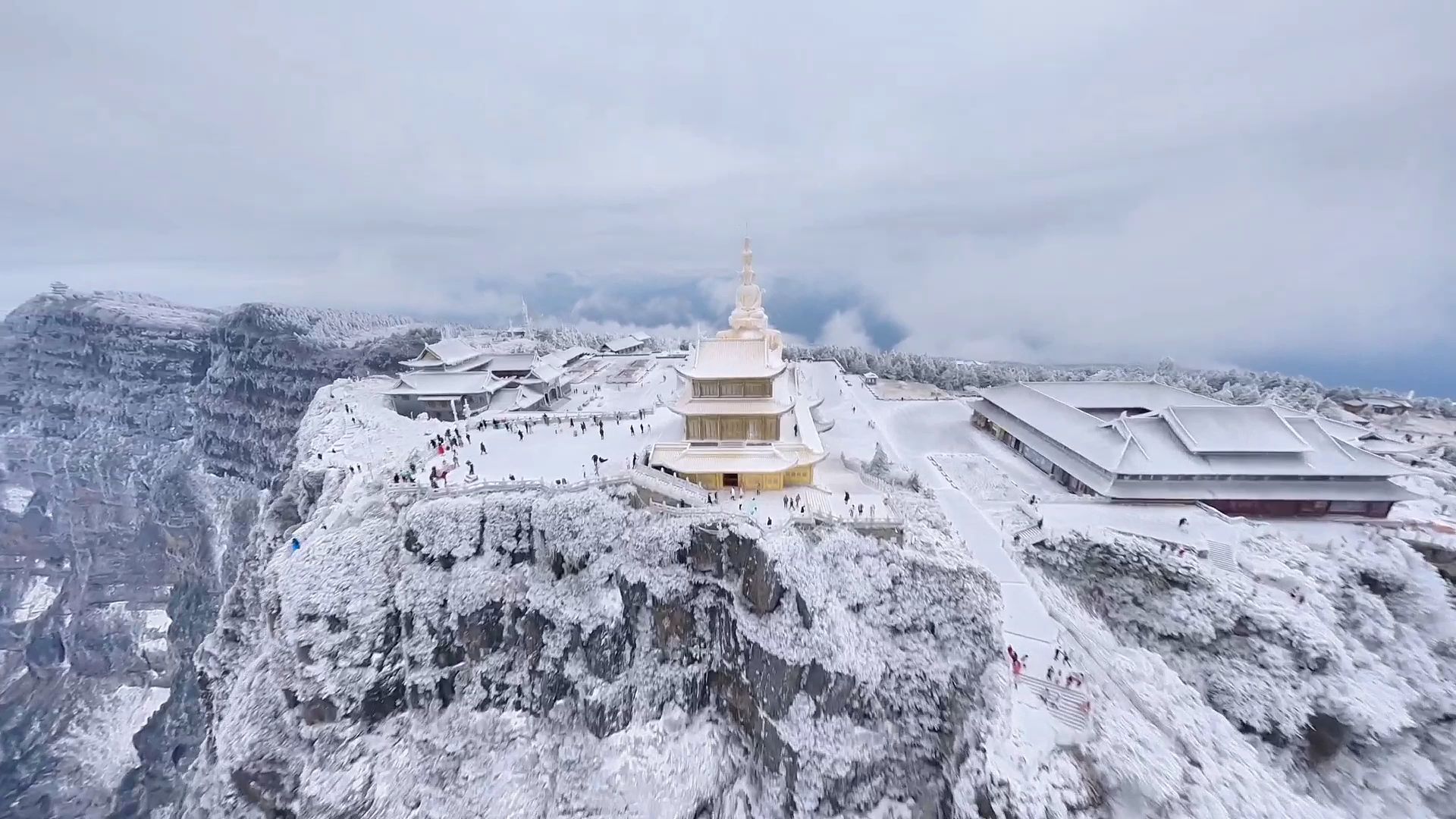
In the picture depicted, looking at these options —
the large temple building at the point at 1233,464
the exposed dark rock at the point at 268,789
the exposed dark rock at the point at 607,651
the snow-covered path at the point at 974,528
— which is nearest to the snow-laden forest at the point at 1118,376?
the snow-covered path at the point at 974,528

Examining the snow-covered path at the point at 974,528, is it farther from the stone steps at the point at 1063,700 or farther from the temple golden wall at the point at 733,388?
the temple golden wall at the point at 733,388

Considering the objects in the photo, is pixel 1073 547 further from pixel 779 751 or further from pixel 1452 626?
pixel 779 751

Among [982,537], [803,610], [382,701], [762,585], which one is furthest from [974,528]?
[382,701]

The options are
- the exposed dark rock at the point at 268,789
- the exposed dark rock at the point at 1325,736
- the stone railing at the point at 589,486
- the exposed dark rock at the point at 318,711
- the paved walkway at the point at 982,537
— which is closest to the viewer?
the paved walkway at the point at 982,537

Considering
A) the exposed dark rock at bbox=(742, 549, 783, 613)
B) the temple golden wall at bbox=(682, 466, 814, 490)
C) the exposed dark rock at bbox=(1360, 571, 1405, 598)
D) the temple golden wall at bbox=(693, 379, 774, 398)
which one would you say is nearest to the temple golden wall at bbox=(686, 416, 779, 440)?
the temple golden wall at bbox=(693, 379, 774, 398)

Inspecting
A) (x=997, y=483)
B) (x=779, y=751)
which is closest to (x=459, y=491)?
(x=779, y=751)

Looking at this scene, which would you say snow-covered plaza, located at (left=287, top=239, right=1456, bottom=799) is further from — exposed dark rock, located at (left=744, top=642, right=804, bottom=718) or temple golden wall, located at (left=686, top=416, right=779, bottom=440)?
exposed dark rock, located at (left=744, top=642, right=804, bottom=718)
